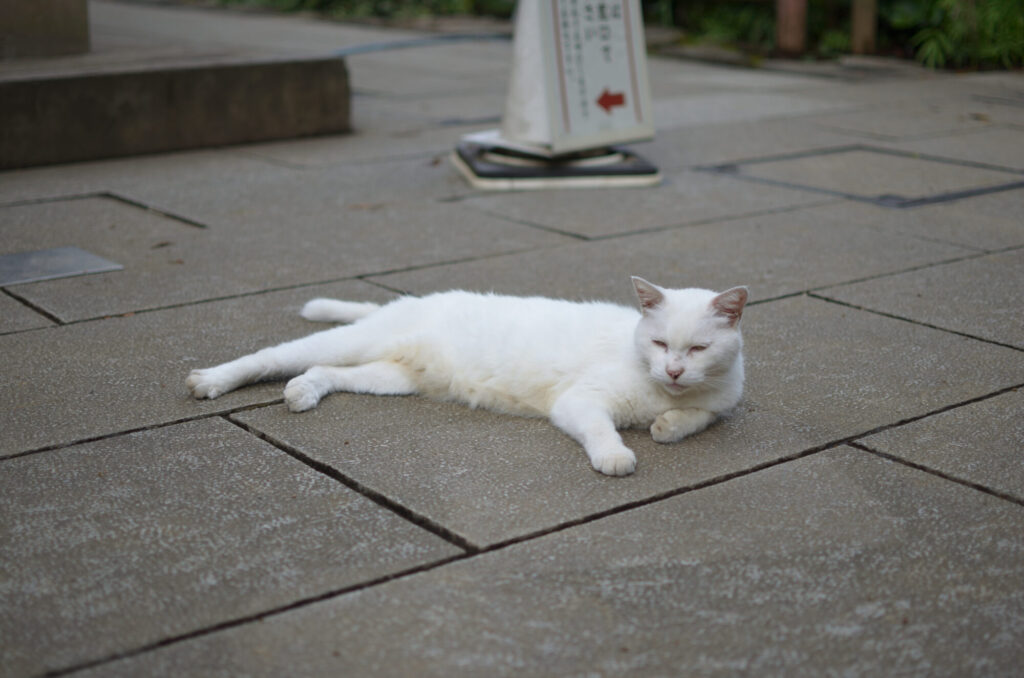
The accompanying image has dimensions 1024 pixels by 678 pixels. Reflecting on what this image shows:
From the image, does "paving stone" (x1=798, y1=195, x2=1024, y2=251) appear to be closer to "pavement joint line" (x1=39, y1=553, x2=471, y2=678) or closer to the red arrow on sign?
the red arrow on sign

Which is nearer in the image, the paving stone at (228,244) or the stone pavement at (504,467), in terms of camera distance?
the stone pavement at (504,467)

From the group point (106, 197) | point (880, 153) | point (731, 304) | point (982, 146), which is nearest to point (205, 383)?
point (731, 304)

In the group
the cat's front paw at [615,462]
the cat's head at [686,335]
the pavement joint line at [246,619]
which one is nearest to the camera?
the pavement joint line at [246,619]

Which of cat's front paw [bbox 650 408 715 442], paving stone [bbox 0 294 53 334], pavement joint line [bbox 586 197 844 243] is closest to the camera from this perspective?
cat's front paw [bbox 650 408 715 442]

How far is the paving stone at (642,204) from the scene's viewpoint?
6.04 metres

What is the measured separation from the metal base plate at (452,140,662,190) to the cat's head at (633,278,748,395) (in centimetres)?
370

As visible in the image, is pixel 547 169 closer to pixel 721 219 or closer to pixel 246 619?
pixel 721 219

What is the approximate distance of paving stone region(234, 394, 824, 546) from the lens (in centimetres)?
287

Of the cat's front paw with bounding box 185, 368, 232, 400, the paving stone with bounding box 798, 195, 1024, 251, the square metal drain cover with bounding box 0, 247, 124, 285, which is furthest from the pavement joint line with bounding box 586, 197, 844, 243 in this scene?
the cat's front paw with bounding box 185, 368, 232, 400

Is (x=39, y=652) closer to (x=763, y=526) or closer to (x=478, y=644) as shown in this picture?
(x=478, y=644)

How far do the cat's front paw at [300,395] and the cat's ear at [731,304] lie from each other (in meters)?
1.32

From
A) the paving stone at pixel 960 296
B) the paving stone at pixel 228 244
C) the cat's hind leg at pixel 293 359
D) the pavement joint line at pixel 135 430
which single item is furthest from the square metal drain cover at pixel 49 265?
the paving stone at pixel 960 296

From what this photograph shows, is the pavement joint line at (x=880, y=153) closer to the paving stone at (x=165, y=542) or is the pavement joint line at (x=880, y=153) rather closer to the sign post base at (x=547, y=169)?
the sign post base at (x=547, y=169)

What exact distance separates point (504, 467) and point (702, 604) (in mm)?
852
